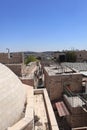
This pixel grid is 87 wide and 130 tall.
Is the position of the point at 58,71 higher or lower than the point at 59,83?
higher

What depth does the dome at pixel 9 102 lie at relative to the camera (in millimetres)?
6742

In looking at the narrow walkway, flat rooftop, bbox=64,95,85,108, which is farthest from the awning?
the narrow walkway

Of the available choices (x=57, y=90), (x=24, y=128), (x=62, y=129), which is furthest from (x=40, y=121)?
(x=57, y=90)

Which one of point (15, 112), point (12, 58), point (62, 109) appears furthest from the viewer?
point (12, 58)

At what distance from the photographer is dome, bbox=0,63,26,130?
674 cm

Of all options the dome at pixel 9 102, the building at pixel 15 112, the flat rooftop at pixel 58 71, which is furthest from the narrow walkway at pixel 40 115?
the flat rooftop at pixel 58 71

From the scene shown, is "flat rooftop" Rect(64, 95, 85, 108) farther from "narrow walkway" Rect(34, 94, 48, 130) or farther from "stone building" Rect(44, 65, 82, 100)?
"narrow walkway" Rect(34, 94, 48, 130)

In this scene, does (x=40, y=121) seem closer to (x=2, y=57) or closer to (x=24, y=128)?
(x=24, y=128)

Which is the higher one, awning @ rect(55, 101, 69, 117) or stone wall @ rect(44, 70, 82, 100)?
stone wall @ rect(44, 70, 82, 100)

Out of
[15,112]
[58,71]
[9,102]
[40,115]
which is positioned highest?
[9,102]

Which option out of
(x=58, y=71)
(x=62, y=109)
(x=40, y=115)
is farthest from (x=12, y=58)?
(x=40, y=115)

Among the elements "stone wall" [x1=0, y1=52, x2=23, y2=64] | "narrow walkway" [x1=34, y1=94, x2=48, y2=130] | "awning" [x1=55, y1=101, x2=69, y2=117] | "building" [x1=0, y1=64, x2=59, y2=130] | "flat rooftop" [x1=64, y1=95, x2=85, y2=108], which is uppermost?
"stone wall" [x1=0, y1=52, x2=23, y2=64]

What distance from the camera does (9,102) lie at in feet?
23.9

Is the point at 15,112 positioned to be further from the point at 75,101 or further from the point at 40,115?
the point at 75,101
